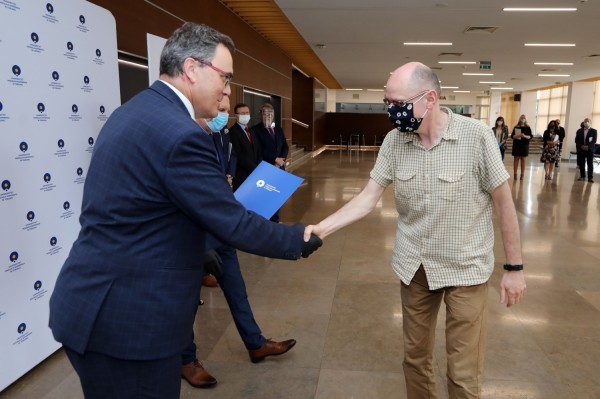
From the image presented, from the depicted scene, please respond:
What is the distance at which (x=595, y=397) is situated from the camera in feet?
8.35

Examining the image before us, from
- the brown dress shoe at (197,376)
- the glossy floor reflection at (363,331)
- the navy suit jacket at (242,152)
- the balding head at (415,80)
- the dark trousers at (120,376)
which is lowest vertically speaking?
the glossy floor reflection at (363,331)

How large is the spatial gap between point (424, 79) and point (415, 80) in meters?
0.04

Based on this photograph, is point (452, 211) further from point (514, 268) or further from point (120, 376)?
point (120, 376)

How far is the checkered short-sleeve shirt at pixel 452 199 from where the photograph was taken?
1.82 metres

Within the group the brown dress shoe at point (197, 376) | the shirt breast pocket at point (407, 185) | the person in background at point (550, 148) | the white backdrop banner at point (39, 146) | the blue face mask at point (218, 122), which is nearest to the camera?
the shirt breast pocket at point (407, 185)

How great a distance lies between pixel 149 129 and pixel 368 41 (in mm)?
10448

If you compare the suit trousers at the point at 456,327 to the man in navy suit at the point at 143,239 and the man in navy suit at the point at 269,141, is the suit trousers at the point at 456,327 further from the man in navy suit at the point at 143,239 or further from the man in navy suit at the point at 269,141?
the man in navy suit at the point at 269,141

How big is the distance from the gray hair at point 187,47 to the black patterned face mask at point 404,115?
79 centimetres

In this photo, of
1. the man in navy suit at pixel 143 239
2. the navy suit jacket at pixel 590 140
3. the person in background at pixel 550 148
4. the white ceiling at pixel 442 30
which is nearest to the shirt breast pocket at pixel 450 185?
the man in navy suit at pixel 143 239

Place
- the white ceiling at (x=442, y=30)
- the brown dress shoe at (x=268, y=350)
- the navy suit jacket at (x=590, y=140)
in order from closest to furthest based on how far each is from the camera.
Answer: the brown dress shoe at (x=268, y=350) < the white ceiling at (x=442, y=30) < the navy suit jacket at (x=590, y=140)

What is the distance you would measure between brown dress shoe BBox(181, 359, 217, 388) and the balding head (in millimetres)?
1881

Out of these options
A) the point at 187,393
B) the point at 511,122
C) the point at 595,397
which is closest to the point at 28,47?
the point at 187,393

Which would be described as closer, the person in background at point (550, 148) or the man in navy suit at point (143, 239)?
the man in navy suit at point (143, 239)

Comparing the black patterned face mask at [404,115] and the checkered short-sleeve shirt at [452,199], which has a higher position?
the black patterned face mask at [404,115]
